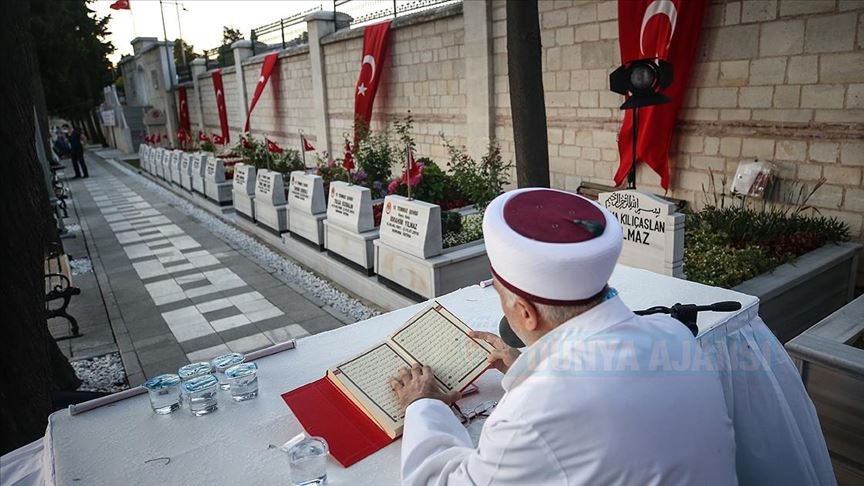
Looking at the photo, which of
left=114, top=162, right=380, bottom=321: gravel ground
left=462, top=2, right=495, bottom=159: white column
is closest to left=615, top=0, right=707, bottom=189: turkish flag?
left=462, top=2, right=495, bottom=159: white column

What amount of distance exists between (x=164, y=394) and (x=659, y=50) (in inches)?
249

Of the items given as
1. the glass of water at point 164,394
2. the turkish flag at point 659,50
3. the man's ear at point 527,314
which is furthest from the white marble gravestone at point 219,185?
the man's ear at point 527,314

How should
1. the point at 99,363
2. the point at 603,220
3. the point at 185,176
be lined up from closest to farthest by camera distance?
the point at 603,220 → the point at 99,363 → the point at 185,176

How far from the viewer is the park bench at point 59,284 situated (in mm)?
5211

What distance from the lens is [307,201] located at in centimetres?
723

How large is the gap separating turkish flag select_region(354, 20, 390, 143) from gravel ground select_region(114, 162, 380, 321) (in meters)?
3.61

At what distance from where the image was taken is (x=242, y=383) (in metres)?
1.94

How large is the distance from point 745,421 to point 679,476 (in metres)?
0.70

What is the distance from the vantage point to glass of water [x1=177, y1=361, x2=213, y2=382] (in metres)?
1.99

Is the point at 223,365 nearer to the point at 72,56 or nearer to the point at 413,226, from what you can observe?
the point at 413,226

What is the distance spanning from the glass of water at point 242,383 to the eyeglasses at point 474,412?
0.70 metres

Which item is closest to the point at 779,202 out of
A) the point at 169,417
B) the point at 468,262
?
the point at 468,262

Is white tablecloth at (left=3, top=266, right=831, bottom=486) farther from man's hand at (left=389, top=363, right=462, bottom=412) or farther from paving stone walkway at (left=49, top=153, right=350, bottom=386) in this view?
paving stone walkway at (left=49, top=153, right=350, bottom=386)

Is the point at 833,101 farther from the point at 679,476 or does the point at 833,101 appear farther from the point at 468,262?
the point at 679,476
